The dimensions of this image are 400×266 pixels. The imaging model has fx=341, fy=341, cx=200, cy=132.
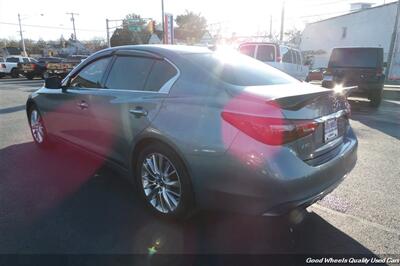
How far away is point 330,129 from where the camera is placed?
3.03 m

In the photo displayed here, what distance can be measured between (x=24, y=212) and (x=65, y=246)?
0.89 m

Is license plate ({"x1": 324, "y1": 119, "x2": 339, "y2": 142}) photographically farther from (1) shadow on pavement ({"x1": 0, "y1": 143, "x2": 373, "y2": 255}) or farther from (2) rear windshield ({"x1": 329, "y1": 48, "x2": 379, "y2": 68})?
(2) rear windshield ({"x1": 329, "y1": 48, "x2": 379, "y2": 68})

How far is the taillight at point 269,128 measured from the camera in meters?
2.55

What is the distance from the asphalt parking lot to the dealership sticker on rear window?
0.89 metres

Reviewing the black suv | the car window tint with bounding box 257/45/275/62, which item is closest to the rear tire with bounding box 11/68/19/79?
the car window tint with bounding box 257/45/275/62

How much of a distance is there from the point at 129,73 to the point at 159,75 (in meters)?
0.52

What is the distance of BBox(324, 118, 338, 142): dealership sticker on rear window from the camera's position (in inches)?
116

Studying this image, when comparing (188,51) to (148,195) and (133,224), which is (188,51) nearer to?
(148,195)

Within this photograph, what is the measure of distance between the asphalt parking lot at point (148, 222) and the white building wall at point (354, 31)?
3237 centimetres

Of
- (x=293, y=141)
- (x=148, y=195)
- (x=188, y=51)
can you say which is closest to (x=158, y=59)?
(x=188, y=51)

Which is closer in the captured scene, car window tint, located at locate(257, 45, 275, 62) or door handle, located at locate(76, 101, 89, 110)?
door handle, located at locate(76, 101, 89, 110)

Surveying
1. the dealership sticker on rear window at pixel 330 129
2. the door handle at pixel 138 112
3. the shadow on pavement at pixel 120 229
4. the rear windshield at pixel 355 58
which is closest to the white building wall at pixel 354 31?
the rear windshield at pixel 355 58

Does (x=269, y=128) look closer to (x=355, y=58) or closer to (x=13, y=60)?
(x=355, y=58)

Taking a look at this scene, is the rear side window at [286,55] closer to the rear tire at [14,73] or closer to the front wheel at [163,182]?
the front wheel at [163,182]
